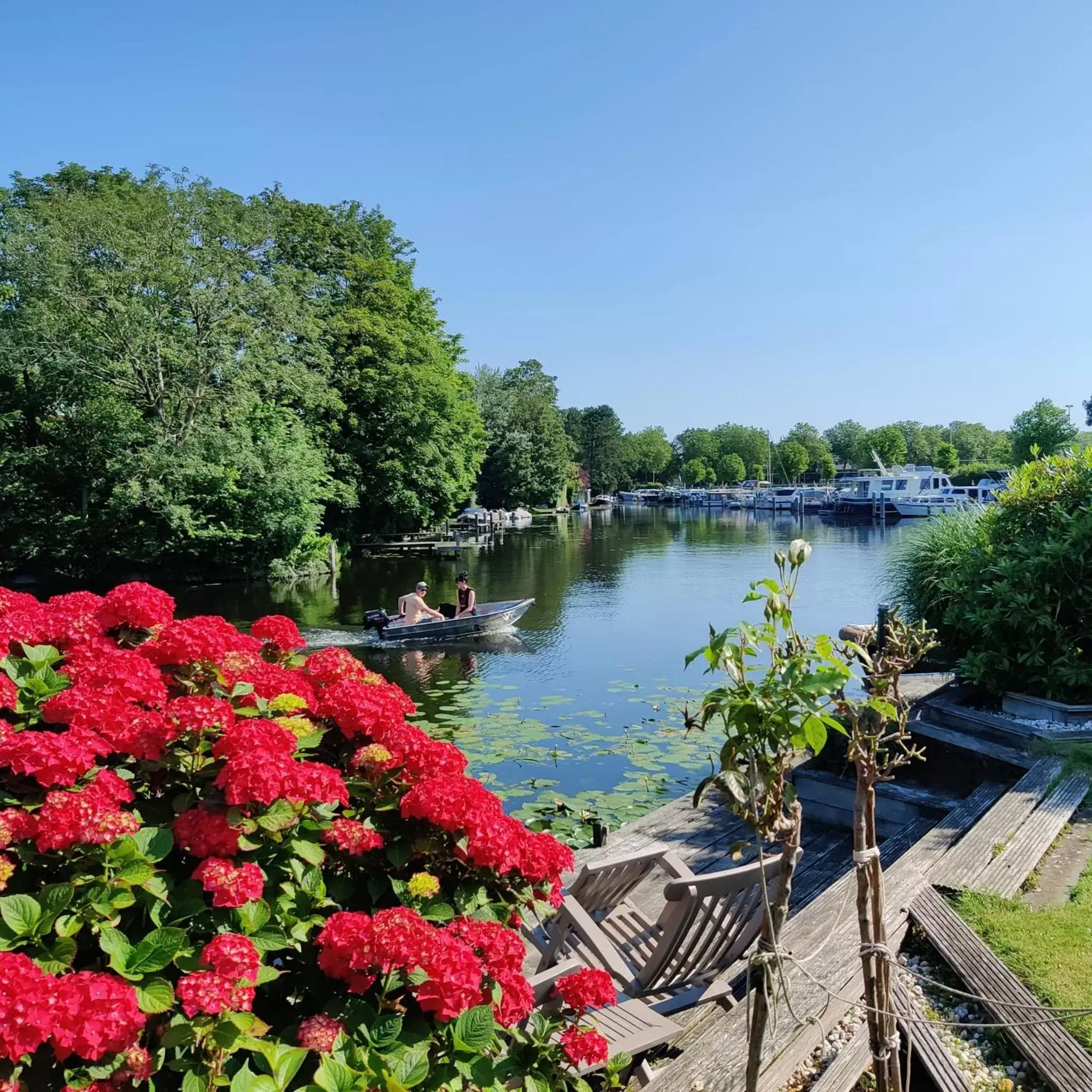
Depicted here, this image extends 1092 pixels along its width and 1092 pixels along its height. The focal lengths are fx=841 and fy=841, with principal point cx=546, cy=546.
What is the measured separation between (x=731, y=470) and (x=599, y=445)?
22830 mm

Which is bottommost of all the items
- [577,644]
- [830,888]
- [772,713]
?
[577,644]

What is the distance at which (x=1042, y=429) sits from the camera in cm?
5822

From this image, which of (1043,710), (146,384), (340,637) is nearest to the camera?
(1043,710)

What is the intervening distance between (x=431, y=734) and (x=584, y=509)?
80.4 meters

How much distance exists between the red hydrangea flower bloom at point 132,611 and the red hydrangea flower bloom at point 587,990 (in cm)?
188

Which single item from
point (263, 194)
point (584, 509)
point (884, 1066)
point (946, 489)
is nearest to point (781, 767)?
point (884, 1066)

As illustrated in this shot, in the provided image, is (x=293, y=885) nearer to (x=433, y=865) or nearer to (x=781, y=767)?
(x=433, y=865)

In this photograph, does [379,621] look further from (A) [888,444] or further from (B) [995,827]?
(A) [888,444]

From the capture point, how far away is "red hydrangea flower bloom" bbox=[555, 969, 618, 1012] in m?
2.42

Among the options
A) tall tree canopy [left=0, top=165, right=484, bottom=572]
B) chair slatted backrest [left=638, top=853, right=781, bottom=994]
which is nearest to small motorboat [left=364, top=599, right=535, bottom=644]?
tall tree canopy [left=0, top=165, right=484, bottom=572]

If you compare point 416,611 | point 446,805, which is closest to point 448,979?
point 446,805

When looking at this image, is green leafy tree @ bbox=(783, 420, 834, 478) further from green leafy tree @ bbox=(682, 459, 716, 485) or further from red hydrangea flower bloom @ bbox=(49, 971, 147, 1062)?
red hydrangea flower bloom @ bbox=(49, 971, 147, 1062)

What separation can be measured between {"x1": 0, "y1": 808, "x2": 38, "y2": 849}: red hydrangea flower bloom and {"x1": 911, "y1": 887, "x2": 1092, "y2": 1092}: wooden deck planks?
322 cm

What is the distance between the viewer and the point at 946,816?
18.7 ft
